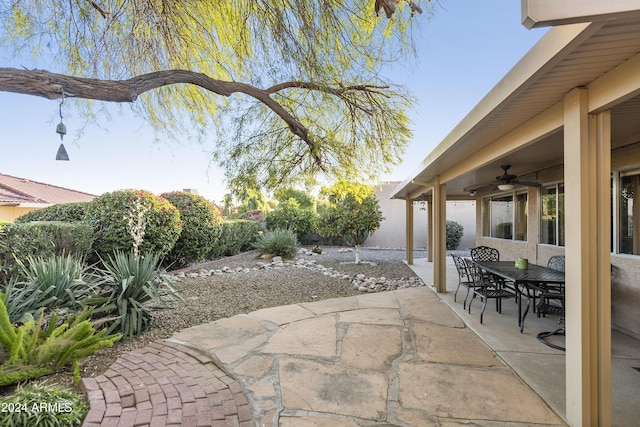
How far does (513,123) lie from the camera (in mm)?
2955

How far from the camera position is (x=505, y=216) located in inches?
338

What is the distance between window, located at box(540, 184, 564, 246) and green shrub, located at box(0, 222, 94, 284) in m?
8.62

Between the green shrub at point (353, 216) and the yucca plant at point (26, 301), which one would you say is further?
the green shrub at point (353, 216)

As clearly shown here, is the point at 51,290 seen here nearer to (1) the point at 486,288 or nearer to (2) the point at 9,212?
(1) the point at 486,288

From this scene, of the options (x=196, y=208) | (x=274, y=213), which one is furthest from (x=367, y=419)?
(x=274, y=213)

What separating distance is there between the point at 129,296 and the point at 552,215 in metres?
7.41

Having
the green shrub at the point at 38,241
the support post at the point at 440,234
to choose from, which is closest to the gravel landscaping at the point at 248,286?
the support post at the point at 440,234

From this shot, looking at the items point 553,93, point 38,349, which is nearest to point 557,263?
point 553,93

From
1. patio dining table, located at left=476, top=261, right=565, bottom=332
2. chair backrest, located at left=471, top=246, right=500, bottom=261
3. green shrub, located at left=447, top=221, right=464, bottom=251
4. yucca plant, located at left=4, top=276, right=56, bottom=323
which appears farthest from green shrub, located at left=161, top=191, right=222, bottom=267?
green shrub, located at left=447, top=221, right=464, bottom=251

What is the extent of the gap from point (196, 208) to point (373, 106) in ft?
18.3

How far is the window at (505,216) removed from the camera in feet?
25.0

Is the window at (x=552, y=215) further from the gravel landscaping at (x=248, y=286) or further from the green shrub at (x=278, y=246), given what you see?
the green shrub at (x=278, y=246)

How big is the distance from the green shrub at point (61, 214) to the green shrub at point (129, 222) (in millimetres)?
644

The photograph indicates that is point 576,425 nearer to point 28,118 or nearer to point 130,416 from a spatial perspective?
point 130,416
